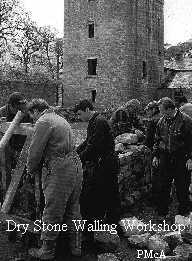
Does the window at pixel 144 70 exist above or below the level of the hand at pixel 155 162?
above

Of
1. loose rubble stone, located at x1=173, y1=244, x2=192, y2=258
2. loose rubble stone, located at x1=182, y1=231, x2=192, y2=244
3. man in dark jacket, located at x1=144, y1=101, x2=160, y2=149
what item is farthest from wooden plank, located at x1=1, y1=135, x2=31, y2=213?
man in dark jacket, located at x1=144, y1=101, x2=160, y2=149

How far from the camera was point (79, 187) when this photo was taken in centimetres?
516

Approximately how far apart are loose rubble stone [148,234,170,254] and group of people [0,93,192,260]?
2.19 ft

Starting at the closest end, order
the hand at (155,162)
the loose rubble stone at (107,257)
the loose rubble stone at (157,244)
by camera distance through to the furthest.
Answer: the loose rubble stone at (107,257), the loose rubble stone at (157,244), the hand at (155,162)

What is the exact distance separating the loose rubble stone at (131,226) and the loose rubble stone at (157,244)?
44cm

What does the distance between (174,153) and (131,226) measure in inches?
59.9

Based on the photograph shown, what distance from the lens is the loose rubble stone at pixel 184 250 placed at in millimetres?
5113

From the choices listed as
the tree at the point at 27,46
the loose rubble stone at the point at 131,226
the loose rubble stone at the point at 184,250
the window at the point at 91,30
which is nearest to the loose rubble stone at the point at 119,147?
the loose rubble stone at the point at 131,226

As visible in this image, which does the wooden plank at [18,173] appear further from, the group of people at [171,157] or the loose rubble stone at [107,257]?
the group of people at [171,157]

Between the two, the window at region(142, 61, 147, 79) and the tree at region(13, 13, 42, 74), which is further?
the tree at region(13, 13, 42, 74)

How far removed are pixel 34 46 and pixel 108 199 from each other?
5104 centimetres

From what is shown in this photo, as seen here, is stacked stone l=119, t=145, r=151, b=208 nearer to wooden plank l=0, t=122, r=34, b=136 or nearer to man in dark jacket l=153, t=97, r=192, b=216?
man in dark jacket l=153, t=97, r=192, b=216

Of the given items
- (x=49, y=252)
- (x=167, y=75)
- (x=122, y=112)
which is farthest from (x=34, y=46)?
(x=49, y=252)

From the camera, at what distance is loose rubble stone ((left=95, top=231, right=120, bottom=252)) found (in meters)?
5.58
